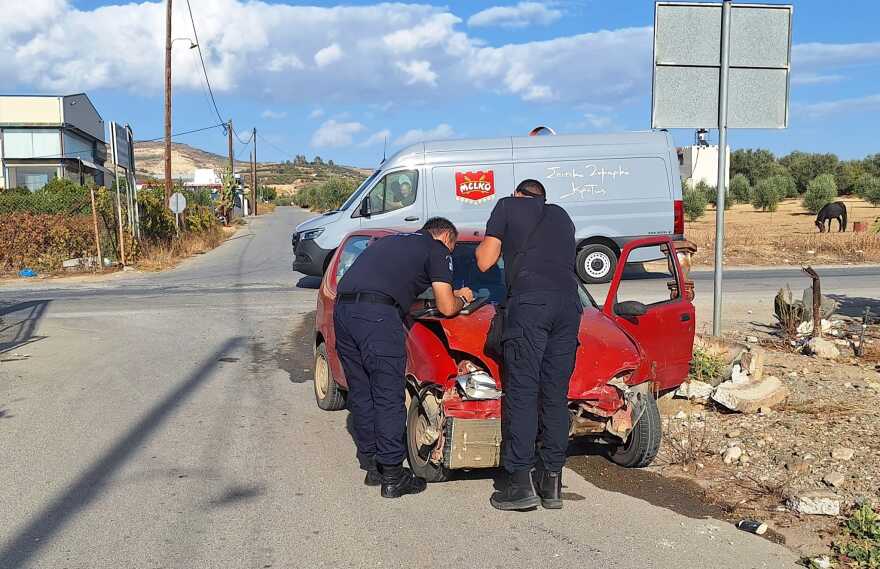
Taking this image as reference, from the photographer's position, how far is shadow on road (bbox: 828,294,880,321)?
12156 millimetres

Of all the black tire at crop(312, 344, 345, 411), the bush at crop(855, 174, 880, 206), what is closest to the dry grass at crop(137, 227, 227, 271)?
the black tire at crop(312, 344, 345, 411)

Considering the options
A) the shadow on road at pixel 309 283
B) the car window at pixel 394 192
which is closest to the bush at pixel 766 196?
the shadow on road at pixel 309 283

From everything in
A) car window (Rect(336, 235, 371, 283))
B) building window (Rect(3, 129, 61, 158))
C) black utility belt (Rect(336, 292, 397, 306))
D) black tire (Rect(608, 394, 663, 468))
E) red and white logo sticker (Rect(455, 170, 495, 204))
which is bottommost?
black tire (Rect(608, 394, 663, 468))

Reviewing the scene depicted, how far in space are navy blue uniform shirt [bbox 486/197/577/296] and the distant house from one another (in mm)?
66050

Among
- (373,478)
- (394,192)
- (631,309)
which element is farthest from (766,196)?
(373,478)

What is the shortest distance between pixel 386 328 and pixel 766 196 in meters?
54.2

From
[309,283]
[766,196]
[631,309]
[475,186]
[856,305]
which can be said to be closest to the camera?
[631,309]

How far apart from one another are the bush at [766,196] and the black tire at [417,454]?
53190 mm

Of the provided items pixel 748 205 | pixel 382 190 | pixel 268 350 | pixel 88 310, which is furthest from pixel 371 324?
pixel 748 205

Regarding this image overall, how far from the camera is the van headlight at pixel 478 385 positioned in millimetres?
5160

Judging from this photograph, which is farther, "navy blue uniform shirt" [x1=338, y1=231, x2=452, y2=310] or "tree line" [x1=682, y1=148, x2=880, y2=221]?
"tree line" [x1=682, y1=148, x2=880, y2=221]

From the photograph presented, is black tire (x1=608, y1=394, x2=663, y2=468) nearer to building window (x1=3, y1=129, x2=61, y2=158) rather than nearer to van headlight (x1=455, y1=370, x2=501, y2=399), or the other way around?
van headlight (x1=455, y1=370, x2=501, y2=399)

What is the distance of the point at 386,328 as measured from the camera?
5062mm

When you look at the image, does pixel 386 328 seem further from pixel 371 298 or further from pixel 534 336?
pixel 534 336
